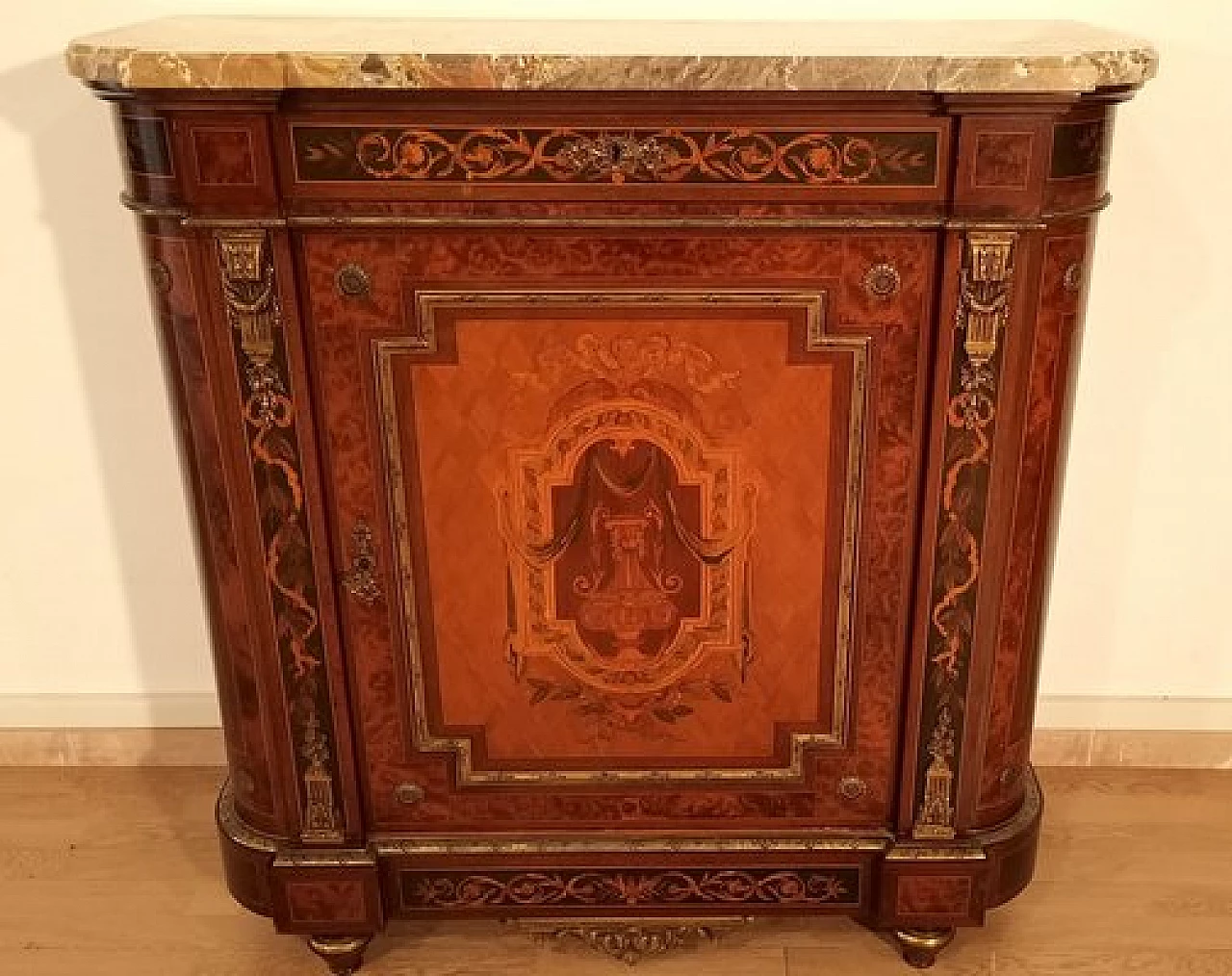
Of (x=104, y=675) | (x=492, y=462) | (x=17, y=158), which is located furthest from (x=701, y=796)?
(x=17, y=158)

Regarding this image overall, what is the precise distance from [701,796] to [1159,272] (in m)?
1.13

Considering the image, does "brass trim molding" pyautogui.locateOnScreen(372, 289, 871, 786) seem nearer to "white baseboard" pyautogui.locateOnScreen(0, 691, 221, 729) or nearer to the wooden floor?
the wooden floor

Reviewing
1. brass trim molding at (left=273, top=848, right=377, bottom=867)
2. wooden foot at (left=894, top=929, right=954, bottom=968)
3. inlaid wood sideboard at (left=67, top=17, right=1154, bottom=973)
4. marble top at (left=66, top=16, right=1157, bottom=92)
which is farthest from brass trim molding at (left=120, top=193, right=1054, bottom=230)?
wooden foot at (left=894, top=929, right=954, bottom=968)

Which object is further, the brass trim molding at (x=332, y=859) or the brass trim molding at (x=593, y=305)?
the brass trim molding at (x=332, y=859)

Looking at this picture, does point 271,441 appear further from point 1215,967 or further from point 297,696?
point 1215,967

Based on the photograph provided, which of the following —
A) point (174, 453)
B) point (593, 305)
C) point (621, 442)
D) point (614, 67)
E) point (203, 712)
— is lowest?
point (203, 712)

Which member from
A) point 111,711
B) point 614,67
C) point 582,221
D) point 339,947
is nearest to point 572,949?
point 339,947

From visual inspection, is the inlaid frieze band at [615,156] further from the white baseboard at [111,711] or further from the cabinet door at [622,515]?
the white baseboard at [111,711]

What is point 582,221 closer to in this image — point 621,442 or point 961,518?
point 621,442

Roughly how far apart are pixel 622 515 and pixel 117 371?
103cm

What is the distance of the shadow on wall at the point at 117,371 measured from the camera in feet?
6.29

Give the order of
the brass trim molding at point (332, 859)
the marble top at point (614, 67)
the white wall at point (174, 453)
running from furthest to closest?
the white wall at point (174, 453)
the brass trim molding at point (332, 859)
the marble top at point (614, 67)

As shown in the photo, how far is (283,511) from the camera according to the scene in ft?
5.13

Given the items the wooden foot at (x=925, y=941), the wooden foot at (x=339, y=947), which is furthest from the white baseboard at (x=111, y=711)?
the wooden foot at (x=925, y=941)
